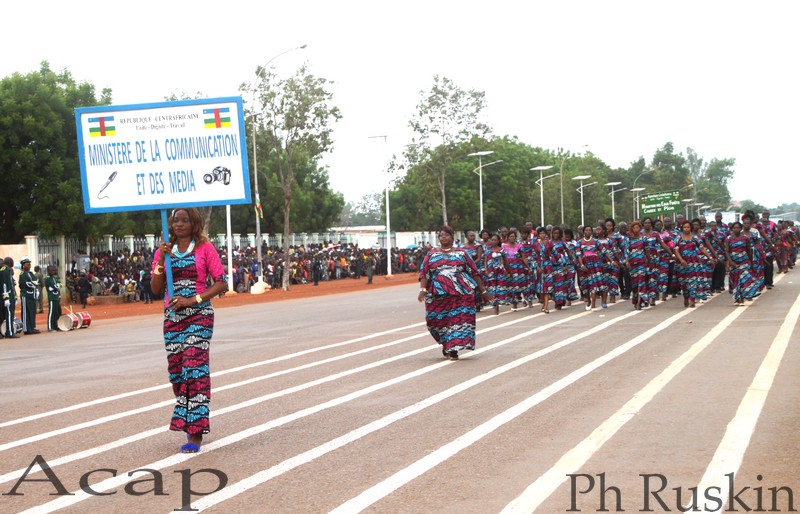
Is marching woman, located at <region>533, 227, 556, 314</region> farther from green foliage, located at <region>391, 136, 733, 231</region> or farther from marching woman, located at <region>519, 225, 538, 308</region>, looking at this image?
green foliage, located at <region>391, 136, 733, 231</region>

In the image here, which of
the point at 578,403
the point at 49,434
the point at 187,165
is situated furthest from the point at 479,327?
the point at 49,434

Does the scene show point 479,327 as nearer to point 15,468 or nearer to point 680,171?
point 15,468

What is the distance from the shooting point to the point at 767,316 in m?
19.6

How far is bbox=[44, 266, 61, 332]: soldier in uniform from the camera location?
83.5 feet

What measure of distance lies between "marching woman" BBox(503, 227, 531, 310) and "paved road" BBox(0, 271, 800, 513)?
712 cm

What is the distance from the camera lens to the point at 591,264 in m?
23.9

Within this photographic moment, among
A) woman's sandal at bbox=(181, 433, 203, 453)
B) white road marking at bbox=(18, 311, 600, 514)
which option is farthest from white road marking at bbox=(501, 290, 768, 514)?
woman's sandal at bbox=(181, 433, 203, 453)

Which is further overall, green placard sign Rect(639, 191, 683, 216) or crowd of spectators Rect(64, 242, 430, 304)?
green placard sign Rect(639, 191, 683, 216)

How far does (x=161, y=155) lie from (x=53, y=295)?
559 inches

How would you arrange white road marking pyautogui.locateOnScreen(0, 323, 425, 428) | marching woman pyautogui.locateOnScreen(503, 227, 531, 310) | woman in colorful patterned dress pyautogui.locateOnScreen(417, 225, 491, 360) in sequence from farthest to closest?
marching woman pyautogui.locateOnScreen(503, 227, 531, 310)
woman in colorful patterned dress pyautogui.locateOnScreen(417, 225, 491, 360)
white road marking pyautogui.locateOnScreen(0, 323, 425, 428)

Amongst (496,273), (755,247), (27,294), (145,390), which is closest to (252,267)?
(27,294)

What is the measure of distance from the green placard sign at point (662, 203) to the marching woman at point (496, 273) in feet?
219

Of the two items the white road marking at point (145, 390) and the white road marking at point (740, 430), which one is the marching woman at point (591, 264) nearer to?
the white road marking at point (145, 390)

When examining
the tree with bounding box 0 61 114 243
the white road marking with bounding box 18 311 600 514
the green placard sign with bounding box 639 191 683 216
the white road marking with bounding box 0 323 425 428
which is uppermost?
the tree with bounding box 0 61 114 243
